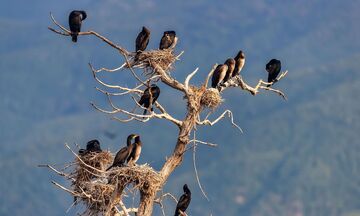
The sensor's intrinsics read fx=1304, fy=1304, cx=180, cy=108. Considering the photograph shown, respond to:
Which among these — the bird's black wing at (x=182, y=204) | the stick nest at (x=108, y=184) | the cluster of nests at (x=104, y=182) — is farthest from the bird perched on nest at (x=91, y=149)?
the bird's black wing at (x=182, y=204)

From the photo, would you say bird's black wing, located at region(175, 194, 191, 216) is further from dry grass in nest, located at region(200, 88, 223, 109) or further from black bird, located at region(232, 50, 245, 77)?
black bird, located at region(232, 50, 245, 77)

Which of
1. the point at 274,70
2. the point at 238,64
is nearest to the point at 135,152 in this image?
the point at 238,64

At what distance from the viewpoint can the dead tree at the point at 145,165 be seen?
61.7ft

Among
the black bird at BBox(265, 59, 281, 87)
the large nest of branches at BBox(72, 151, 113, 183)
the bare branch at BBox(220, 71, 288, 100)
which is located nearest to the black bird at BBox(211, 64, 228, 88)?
the bare branch at BBox(220, 71, 288, 100)

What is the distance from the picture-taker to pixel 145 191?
18.9 meters

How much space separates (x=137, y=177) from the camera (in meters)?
18.8

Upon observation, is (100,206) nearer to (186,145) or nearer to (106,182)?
(106,182)

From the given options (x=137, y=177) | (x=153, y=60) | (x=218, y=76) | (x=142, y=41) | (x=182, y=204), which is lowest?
(x=182, y=204)

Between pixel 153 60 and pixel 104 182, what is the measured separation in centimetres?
245

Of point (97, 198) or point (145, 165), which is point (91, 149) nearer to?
point (97, 198)

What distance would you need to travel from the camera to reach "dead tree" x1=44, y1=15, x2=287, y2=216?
18.8 metres

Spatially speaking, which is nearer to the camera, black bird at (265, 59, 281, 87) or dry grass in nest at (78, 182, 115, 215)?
dry grass in nest at (78, 182, 115, 215)

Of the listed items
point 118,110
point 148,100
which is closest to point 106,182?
A: point 118,110

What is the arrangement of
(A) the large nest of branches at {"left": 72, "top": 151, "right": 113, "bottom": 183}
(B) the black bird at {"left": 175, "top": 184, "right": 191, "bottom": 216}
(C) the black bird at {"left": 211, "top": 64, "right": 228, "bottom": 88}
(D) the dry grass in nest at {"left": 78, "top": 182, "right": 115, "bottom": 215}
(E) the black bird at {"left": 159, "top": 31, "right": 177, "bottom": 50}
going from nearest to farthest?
(D) the dry grass in nest at {"left": 78, "top": 182, "right": 115, "bottom": 215}, (A) the large nest of branches at {"left": 72, "top": 151, "right": 113, "bottom": 183}, (B) the black bird at {"left": 175, "top": 184, "right": 191, "bottom": 216}, (C) the black bird at {"left": 211, "top": 64, "right": 228, "bottom": 88}, (E) the black bird at {"left": 159, "top": 31, "right": 177, "bottom": 50}
